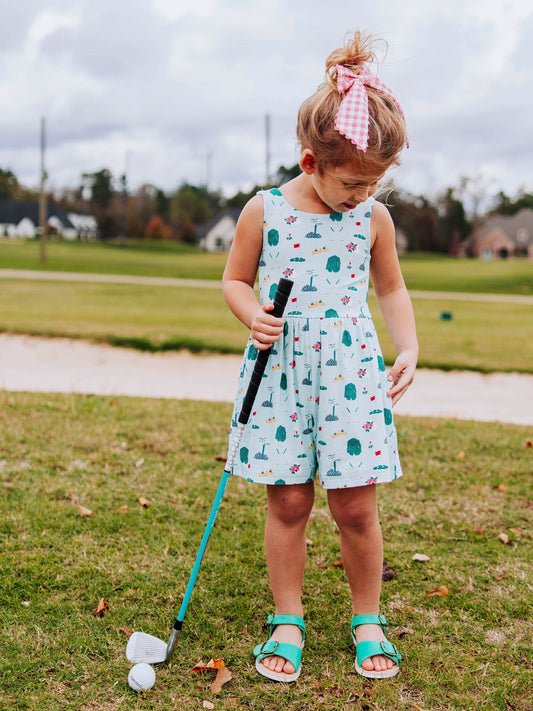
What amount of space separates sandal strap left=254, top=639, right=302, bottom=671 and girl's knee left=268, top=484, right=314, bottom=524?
40 centimetres

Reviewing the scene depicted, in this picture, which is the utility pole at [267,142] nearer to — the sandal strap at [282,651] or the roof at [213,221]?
the roof at [213,221]

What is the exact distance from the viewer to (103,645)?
7.61ft

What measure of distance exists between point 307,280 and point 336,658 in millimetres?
1262

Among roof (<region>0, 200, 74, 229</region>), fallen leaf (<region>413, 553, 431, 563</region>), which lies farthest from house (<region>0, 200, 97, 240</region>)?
fallen leaf (<region>413, 553, 431, 563</region>)

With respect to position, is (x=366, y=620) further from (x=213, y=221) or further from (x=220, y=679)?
(x=213, y=221)

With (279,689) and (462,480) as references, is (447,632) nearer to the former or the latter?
(279,689)

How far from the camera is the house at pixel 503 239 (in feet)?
206

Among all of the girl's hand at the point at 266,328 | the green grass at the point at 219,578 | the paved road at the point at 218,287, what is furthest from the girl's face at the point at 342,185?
the paved road at the point at 218,287

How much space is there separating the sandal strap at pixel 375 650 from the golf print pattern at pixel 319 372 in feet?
1.86

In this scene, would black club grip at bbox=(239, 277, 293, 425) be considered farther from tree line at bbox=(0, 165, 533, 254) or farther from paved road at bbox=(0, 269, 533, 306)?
tree line at bbox=(0, 165, 533, 254)

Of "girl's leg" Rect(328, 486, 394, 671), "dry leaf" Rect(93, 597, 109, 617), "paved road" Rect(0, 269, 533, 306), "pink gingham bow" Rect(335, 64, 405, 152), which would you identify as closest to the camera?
"pink gingham bow" Rect(335, 64, 405, 152)

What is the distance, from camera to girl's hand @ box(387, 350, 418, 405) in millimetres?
2297

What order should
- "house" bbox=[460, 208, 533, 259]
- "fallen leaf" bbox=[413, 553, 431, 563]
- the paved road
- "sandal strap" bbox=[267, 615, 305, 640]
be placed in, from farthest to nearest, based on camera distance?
1. "house" bbox=[460, 208, 533, 259]
2. the paved road
3. "fallen leaf" bbox=[413, 553, 431, 563]
4. "sandal strap" bbox=[267, 615, 305, 640]

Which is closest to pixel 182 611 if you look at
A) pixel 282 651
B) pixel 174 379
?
pixel 282 651
